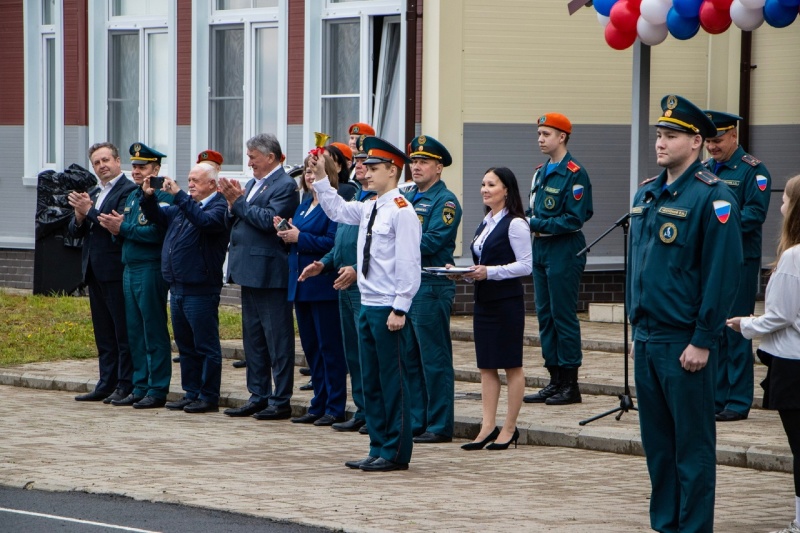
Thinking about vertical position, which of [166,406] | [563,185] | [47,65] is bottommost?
[166,406]

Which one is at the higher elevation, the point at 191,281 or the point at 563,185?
the point at 563,185

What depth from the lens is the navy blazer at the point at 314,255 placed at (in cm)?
1140

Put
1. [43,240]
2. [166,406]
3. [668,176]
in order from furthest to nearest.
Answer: [43,240]
[166,406]
[668,176]

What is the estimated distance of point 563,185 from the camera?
11711 millimetres

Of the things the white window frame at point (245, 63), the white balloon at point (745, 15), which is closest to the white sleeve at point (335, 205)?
the white balloon at point (745, 15)

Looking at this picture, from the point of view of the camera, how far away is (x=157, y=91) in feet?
66.9

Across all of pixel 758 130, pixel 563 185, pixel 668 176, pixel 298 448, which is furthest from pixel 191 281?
pixel 758 130

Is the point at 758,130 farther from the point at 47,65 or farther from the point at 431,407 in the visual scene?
the point at 47,65

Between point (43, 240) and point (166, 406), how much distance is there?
7478 millimetres

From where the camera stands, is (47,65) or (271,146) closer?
(271,146)

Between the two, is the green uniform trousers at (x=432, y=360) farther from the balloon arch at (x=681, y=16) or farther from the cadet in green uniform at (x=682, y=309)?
the cadet in green uniform at (x=682, y=309)

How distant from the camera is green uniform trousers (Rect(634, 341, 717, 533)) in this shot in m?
7.01

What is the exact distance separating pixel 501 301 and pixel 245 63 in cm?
979

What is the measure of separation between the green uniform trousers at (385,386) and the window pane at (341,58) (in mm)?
8978
